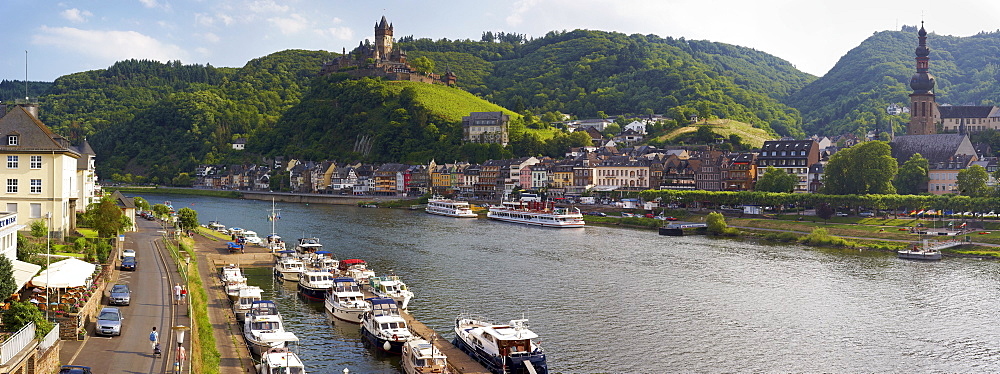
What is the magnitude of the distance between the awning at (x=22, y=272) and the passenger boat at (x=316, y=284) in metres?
16.2

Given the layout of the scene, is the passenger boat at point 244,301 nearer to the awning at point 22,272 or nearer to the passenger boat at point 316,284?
the passenger boat at point 316,284

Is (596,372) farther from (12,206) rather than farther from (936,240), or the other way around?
(936,240)

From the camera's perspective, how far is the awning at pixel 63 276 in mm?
27766

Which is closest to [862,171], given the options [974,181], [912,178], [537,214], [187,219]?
[974,181]

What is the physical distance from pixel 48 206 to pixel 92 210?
1133 cm

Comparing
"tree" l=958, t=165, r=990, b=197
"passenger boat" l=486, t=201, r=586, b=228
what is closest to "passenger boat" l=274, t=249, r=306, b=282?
"passenger boat" l=486, t=201, r=586, b=228

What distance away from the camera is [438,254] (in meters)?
65.6

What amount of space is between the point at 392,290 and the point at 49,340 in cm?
2226

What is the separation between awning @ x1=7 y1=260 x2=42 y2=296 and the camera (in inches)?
1115

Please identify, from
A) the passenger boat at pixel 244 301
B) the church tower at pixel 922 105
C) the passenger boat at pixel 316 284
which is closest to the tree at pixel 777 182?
the church tower at pixel 922 105

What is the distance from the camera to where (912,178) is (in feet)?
314

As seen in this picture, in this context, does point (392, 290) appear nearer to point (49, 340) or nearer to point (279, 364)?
point (279, 364)

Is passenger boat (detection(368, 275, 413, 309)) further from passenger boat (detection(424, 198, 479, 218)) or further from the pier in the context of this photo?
passenger boat (detection(424, 198, 479, 218))

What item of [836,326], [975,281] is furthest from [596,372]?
[975,281]
